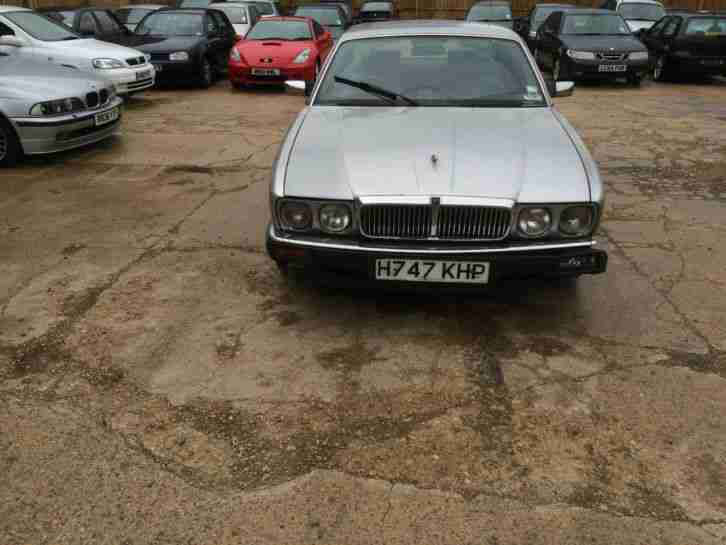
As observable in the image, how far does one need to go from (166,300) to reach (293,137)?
128 centimetres

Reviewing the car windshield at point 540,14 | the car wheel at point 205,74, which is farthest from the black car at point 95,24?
the car windshield at point 540,14

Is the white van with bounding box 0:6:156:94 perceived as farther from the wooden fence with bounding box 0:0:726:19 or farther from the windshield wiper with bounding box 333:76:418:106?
the wooden fence with bounding box 0:0:726:19

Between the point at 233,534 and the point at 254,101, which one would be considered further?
the point at 254,101

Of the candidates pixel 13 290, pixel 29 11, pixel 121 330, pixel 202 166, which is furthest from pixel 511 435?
pixel 29 11

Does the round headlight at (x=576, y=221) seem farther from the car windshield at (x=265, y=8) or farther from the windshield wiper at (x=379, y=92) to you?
the car windshield at (x=265, y=8)

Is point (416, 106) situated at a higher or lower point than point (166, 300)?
higher

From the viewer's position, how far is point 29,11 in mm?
10555

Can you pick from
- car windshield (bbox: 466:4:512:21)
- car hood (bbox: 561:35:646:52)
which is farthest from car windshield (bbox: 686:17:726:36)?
car windshield (bbox: 466:4:512:21)

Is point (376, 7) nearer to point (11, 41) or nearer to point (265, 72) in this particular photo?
point (265, 72)

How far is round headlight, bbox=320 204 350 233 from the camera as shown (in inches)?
135

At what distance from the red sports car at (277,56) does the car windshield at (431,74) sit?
7.11 meters

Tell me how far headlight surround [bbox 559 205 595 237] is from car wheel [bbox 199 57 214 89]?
35.1ft

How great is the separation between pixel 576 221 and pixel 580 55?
420 inches

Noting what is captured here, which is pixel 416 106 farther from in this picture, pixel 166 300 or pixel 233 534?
pixel 233 534
